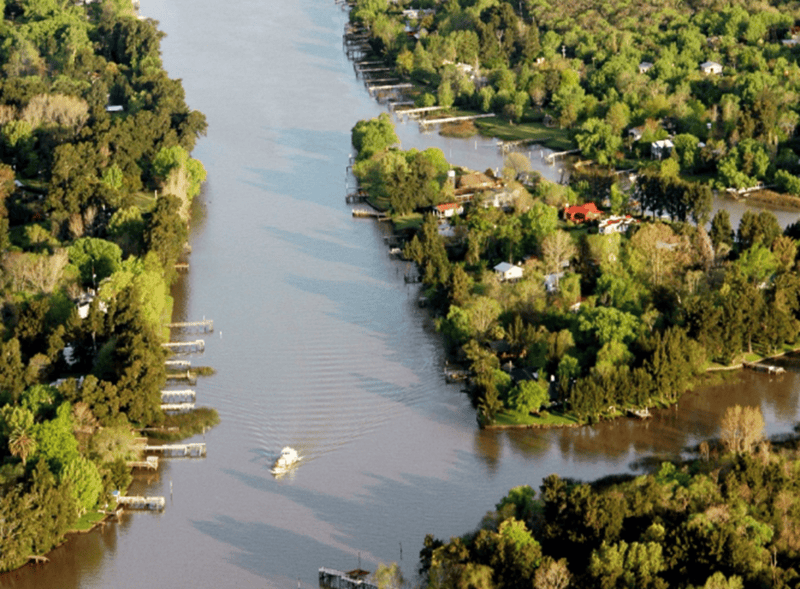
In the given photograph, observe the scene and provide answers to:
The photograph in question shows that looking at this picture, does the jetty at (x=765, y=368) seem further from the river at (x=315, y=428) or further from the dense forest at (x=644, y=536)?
the dense forest at (x=644, y=536)

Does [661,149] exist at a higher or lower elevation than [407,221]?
higher

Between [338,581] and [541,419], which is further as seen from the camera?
[541,419]

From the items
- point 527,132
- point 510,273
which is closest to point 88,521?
point 510,273

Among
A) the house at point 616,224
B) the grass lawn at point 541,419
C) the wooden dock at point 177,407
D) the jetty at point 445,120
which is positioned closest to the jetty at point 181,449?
the wooden dock at point 177,407

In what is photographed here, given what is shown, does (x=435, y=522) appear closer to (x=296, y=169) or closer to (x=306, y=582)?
(x=306, y=582)

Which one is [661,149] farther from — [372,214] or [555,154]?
[372,214]

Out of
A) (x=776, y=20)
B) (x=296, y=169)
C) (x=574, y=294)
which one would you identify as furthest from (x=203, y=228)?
(x=776, y=20)
